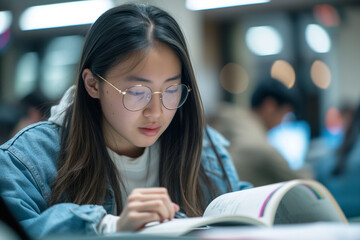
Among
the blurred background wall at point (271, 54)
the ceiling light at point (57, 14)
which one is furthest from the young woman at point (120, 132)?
the blurred background wall at point (271, 54)

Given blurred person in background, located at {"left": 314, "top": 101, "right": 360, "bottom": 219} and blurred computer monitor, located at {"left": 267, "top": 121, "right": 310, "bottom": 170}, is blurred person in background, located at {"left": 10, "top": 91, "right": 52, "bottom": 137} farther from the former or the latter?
blurred computer monitor, located at {"left": 267, "top": 121, "right": 310, "bottom": 170}

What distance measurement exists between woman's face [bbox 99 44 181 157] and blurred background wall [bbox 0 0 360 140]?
414 cm

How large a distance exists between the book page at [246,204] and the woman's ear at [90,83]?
327mm

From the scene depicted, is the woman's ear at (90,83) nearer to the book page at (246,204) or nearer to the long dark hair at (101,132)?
the long dark hair at (101,132)

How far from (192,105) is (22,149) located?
1.16 feet

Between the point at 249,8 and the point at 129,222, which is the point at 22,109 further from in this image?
the point at 249,8

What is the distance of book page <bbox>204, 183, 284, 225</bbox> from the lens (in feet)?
2.23

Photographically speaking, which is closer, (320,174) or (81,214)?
(81,214)

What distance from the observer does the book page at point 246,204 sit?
2.23ft

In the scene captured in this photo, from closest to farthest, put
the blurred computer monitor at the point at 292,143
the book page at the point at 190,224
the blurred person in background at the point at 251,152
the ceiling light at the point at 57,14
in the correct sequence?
1. the book page at the point at 190,224
2. the blurred person in background at the point at 251,152
3. the ceiling light at the point at 57,14
4. the blurred computer monitor at the point at 292,143

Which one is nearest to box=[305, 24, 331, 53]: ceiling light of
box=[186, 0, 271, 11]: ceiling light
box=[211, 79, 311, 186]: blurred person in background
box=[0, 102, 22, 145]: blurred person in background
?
box=[186, 0, 271, 11]: ceiling light

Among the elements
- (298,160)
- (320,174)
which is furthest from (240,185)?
(298,160)

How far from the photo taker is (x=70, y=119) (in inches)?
40.3

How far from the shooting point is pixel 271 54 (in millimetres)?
6324
